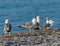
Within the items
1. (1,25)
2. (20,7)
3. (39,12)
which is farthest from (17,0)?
(1,25)

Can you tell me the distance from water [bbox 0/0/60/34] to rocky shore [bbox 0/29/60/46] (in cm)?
920

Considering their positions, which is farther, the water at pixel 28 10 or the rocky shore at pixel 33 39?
the water at pixel 28 10

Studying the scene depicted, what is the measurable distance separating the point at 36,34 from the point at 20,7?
744 inches

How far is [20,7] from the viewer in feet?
115

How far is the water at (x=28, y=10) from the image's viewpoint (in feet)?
94.7

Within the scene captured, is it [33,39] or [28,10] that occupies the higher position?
[28,10]

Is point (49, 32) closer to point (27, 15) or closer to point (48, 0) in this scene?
point (27, 15)

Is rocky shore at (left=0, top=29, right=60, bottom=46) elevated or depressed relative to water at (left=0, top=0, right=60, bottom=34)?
depressed

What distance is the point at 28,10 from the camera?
32688 millimetres

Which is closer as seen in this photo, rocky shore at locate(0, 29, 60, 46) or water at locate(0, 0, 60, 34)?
rocky shore at locate(0, 29, 60, 46)

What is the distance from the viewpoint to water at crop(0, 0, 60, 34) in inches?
1136

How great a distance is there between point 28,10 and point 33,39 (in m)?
17.6

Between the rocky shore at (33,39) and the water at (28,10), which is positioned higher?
the water at (28,10)

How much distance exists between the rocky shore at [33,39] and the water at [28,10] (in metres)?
9.20
